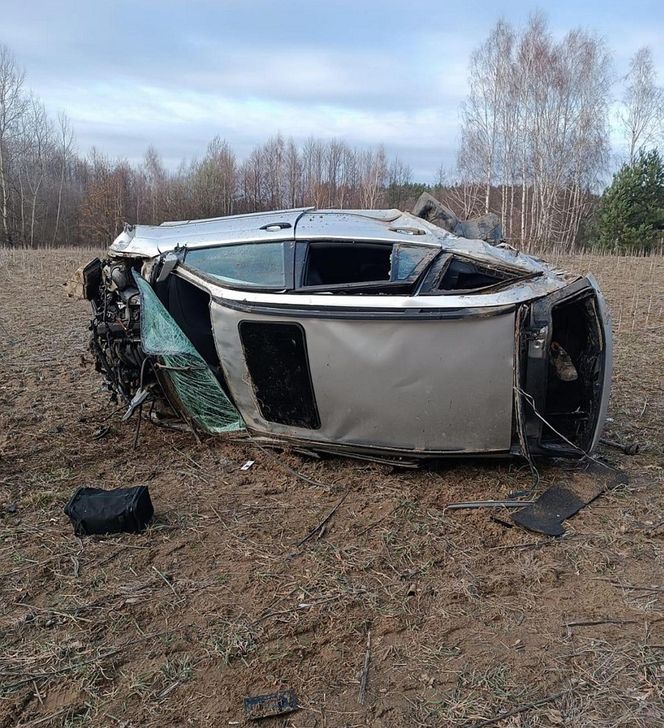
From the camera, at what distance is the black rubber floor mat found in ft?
11.6

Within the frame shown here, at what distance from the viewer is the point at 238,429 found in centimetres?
450

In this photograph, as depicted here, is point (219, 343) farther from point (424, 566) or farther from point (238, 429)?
point (424, 566)

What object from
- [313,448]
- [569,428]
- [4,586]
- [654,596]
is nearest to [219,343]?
[313,448]

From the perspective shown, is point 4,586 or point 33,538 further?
point 33,538

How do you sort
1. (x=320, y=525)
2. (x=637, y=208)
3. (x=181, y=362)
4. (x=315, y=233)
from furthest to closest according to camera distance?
(x=637, y=208) < (x=181, y=362) < (x=315, y=233) < (x=320, y=525)

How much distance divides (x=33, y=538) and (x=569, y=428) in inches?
138

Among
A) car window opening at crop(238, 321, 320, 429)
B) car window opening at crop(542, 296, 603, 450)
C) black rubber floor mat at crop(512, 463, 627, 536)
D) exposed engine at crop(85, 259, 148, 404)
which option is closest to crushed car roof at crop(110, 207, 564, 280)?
exposed engine at crop(85, 259, 148, 404)

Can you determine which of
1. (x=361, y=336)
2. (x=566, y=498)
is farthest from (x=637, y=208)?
(x=361, y=336)

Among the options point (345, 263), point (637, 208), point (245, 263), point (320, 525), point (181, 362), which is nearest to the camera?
point (320, 525)

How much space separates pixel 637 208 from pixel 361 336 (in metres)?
26.0

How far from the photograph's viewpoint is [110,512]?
3447 mm

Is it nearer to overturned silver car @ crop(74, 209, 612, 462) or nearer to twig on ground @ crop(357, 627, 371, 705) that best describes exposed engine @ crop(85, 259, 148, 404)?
overturned silver car @ crop(74, 209, 612, 462)

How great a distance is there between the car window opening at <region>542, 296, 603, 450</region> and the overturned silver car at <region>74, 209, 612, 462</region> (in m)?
0.01

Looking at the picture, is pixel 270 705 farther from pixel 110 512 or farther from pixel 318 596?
pixel 110 512
